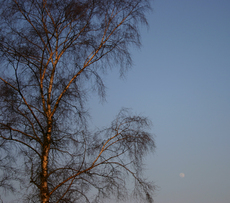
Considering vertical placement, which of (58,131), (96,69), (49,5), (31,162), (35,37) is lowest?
(31,162)

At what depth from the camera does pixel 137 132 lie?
714cm

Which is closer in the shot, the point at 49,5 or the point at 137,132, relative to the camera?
the point at 137,132

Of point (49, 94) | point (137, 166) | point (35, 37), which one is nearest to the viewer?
point (137, 166)

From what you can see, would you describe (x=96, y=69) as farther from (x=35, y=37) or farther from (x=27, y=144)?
(x=27, y=144)

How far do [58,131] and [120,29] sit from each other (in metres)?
3.29

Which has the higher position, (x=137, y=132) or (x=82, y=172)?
(x=137, y=132)

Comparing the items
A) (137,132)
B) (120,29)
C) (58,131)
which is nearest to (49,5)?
(120,29)

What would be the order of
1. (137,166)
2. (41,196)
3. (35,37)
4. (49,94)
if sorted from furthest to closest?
(35,37) < (49,94) < (137,166) < (41,196)

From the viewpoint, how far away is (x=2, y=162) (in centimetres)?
737

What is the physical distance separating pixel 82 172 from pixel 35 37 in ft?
12.0

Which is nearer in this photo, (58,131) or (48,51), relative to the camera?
(58,131)

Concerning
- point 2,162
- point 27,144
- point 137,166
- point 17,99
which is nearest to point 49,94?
point 17,99

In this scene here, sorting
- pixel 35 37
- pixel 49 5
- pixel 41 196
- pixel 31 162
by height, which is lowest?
pixel 41 196

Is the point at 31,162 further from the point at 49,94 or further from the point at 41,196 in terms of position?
the point at 49,94
